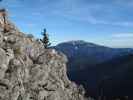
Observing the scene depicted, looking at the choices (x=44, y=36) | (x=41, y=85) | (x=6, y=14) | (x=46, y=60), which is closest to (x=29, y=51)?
(x=46, y=60)

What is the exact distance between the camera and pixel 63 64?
100 meters

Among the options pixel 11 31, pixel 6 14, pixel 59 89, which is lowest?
pixel 59 89

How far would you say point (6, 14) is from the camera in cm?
9419

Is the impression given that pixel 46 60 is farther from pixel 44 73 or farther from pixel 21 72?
pixel 21 72

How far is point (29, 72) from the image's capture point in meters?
77.0

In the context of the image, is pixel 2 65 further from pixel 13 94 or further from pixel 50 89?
pixel 50 89

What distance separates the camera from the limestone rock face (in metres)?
69.5

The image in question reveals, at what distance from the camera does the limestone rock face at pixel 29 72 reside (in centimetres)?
6954

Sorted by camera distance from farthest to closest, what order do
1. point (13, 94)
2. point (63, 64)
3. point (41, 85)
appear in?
point (63, 64)
point (41, 85)
point (13, 94)

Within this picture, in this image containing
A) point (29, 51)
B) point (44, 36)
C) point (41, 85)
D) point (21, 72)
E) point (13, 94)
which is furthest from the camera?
point (44, 36)

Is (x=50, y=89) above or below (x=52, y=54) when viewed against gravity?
below

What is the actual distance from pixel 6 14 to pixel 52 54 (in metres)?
20.9

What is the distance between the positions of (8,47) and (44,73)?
553 inches

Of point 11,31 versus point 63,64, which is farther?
point 63,64
